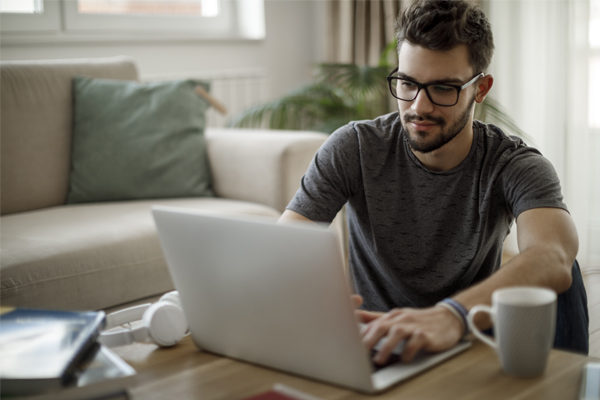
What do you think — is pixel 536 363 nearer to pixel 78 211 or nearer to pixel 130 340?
pixel 130 340

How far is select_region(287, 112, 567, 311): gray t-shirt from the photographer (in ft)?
4.00

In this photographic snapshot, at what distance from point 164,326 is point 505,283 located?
0.48 m

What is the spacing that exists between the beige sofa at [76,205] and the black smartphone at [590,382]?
1.28 metres

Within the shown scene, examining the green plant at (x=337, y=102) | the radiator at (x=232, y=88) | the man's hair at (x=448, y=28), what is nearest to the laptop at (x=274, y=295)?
the man's hair at (x=448, y=28)

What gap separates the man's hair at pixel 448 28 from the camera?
46.4 inches

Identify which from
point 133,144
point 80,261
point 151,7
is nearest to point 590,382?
point 80,261

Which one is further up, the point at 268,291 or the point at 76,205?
the point at 268,291

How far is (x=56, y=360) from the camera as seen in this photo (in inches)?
27.3

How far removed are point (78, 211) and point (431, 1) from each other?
1.34m

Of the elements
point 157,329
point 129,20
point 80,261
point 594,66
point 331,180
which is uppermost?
point 129,20

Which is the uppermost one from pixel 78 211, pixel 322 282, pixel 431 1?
pixel 431 1

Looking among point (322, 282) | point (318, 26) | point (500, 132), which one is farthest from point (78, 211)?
point (318, 26)

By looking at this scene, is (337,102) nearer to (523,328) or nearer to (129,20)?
(129,20)

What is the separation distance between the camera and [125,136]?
7.22ft
